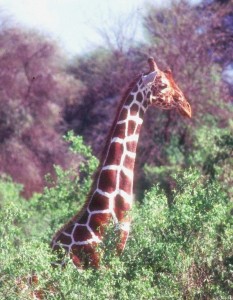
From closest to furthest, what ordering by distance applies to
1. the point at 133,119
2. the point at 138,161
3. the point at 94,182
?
1. the point at 94,182
2. the point at 133,119
3. the point at 138,161

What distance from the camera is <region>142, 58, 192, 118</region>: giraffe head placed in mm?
7262

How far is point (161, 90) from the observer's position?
24.0 ft

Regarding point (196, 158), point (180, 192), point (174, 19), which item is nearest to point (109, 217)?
point (180, 192)

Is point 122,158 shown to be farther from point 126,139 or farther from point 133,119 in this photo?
point 133,119

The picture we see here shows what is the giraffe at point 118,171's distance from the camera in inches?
259

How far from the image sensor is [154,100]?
7340 mm

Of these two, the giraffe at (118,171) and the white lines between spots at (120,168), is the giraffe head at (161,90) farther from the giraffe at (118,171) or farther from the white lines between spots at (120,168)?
the white lines between spots at (120,168)

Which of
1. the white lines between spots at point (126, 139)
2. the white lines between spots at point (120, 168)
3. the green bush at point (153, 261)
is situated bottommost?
the green bush at point (153, 261)

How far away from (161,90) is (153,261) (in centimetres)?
226

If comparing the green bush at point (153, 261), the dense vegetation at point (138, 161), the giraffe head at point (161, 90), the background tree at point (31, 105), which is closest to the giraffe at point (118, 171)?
the giraffe head at point (161, 90)

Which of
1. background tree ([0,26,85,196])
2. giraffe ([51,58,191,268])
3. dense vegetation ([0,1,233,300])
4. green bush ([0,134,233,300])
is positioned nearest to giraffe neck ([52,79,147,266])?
giraffe ([51,58,191,268])

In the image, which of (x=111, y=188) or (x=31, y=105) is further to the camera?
(x=31, y=105)

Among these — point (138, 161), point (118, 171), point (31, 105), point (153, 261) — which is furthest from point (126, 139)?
point (31, 105)

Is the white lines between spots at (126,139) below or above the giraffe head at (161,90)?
below
